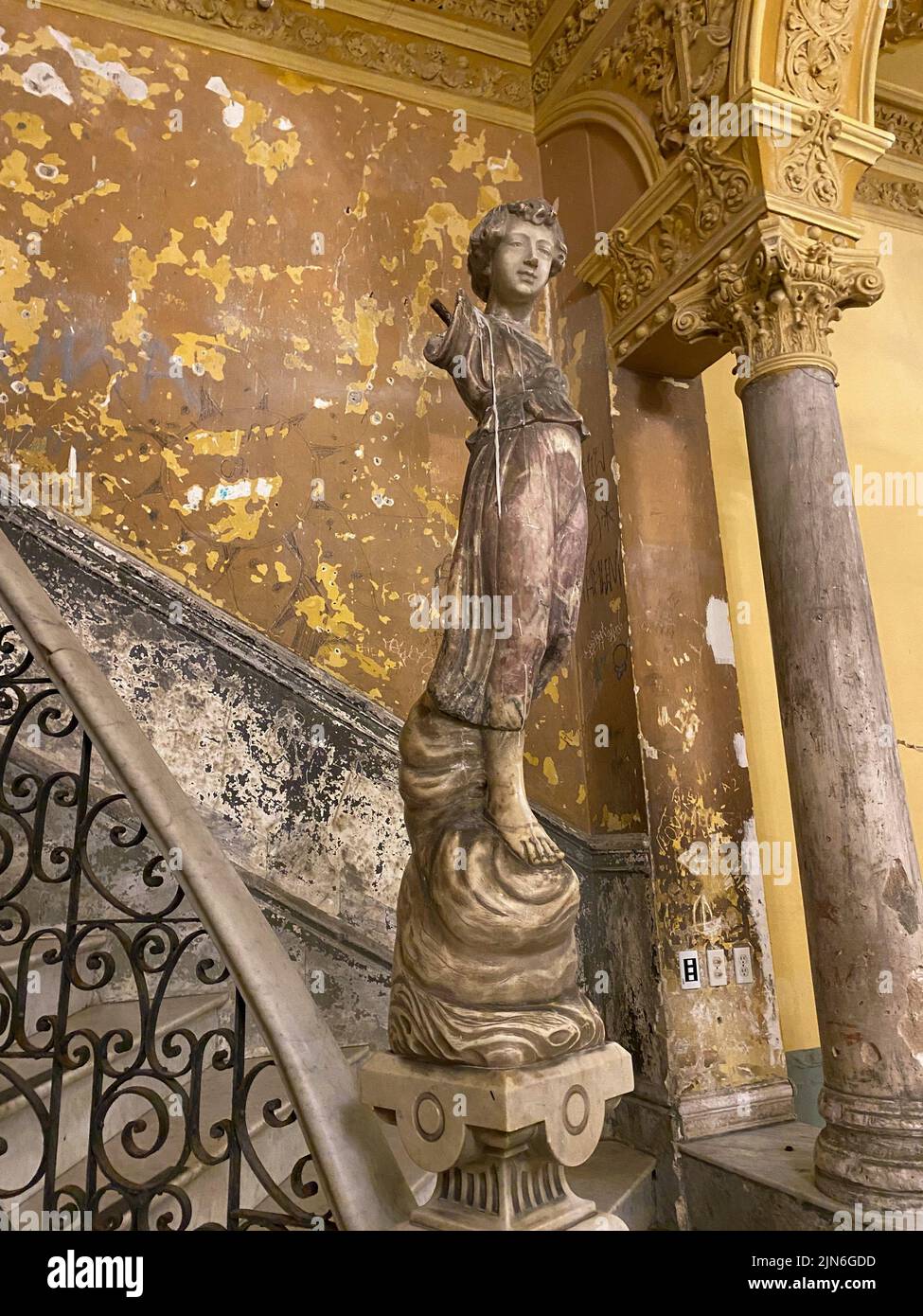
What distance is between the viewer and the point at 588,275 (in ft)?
16.4

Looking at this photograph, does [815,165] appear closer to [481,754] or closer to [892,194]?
[892,194]

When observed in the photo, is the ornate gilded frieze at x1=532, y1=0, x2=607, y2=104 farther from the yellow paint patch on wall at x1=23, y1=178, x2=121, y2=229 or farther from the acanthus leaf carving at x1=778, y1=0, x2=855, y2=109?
the yellow paint patch on wall at x1=23, y1=178, x2=121, y2=229

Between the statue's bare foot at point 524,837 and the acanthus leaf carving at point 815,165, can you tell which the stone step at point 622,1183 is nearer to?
the statue's bare foot at point 524,837

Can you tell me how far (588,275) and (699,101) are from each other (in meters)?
0.94

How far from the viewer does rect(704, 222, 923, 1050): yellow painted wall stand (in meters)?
5.09

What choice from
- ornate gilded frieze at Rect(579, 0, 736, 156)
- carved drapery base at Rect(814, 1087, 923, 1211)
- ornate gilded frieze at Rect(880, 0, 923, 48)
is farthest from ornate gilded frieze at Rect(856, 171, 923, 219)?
carved drapery base at Rect(814, 1087, 923, 1211)

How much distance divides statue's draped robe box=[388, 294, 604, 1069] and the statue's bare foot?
2cm

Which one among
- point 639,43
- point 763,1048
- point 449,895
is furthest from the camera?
point 639,43

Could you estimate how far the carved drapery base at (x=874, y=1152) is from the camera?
10.2 ft

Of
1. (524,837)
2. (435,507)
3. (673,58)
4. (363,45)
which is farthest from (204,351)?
(524,837)

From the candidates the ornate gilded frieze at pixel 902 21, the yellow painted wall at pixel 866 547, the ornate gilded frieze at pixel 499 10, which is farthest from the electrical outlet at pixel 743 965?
the ornate gilded frieze at pixel 499 10

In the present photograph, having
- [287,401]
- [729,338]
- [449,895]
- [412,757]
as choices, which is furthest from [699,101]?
[449,895]
